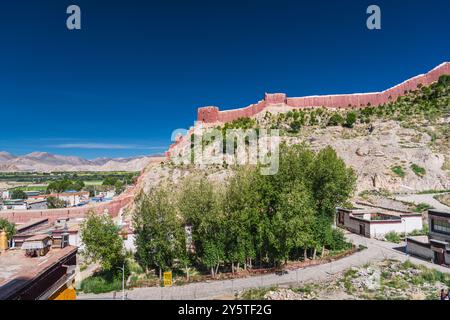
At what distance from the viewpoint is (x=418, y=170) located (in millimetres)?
38031

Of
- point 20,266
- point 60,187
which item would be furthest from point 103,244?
point 60,187

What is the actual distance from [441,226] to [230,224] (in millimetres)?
12193

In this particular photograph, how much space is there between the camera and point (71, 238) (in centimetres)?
2262

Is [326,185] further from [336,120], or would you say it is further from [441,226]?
[336,120]

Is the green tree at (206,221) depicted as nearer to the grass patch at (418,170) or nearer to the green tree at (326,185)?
the green tree at (326,185)

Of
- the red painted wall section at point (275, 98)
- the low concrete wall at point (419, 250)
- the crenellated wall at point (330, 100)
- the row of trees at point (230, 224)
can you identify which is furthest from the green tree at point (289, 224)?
the crenellated wall at point (330, 100)

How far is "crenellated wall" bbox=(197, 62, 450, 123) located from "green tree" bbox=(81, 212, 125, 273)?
47.2 metres

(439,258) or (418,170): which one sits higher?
(418,170)

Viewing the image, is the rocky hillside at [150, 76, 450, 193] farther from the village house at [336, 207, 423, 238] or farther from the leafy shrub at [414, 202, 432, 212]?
the village house at [336, 207, 423, 238]

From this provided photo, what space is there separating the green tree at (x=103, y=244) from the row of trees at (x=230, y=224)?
123 centimetres

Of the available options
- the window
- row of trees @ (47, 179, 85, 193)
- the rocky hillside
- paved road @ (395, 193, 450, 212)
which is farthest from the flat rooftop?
row of trees @ (47, 179, 85, 193)

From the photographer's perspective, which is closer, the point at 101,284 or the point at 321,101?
the point at 101,284

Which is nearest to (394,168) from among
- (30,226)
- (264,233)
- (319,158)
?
(319,158)

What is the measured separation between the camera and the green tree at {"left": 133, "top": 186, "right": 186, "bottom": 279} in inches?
697
